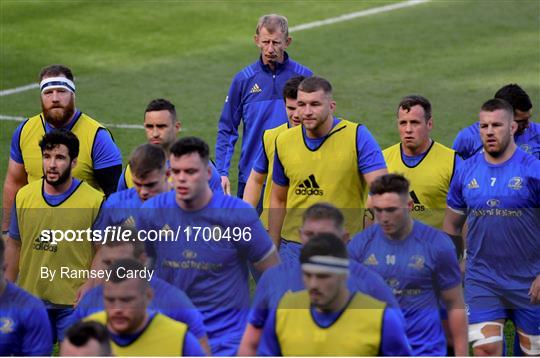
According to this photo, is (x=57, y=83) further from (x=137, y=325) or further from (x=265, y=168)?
(x=137, y=325)

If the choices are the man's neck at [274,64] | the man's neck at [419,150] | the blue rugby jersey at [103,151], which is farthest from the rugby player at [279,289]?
the man's neck at [274,64]

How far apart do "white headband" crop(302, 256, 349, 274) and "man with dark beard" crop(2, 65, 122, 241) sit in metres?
3.55

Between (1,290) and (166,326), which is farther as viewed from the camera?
(1,290)

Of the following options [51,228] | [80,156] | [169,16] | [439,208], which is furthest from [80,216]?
[169,16]

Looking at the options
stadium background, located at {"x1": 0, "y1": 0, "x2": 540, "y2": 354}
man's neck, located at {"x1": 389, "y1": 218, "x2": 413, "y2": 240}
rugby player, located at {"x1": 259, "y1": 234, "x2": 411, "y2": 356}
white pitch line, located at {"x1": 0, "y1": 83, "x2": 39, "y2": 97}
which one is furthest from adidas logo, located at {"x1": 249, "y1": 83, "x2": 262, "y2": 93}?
white pitch line, located at {"x1": 0, "y1": 83, "x2": 39, "y2": 97}

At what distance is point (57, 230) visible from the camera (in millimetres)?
9758

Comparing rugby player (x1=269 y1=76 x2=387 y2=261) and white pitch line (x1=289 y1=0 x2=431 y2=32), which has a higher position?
white pitch line (x1=289 y1=0 x2=431 y2=32)

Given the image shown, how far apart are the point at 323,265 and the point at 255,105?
5659mm

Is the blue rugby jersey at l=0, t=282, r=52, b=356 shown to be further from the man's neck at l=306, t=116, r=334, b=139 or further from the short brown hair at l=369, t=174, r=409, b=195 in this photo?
the man's neck at l=306, t=116, r=334, b=139

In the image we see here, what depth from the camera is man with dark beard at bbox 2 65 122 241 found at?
10.7 meters

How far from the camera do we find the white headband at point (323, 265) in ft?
24.6

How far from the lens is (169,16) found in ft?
93.7

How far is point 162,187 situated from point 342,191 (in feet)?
5.19

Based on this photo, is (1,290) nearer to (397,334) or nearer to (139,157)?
(139,157)
